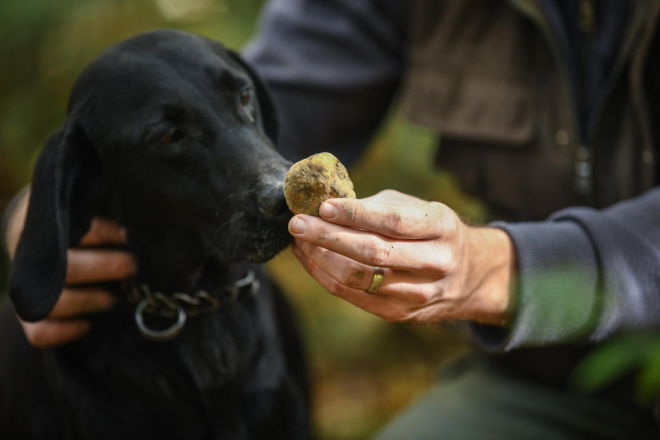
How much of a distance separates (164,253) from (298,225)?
64 cm

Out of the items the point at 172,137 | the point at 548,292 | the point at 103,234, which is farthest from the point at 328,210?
the point at 103,234

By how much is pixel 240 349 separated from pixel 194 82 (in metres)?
0.74

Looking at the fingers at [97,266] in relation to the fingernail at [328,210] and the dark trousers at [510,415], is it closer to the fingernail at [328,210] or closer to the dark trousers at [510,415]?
the fingernail at [328,210]

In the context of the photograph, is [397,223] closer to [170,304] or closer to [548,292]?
[548,292]

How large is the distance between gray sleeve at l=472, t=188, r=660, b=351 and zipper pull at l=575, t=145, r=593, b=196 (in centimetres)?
41

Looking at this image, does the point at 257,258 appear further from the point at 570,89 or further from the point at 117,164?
the point at 570,89

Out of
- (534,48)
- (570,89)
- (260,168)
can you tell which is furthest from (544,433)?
(260,168)

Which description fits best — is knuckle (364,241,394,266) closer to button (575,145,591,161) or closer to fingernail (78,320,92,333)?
fingernail (78,320,92,333)

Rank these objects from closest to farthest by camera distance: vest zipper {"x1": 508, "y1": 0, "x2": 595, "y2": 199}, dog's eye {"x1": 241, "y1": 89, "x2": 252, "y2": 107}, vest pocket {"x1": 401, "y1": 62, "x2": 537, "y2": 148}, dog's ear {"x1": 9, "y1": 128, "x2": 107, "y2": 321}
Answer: dog's ear {"x1": 9, "y1": 128, "x2": 107, "y2": 321} → dog's eye {"x1": 241, "y1": 89, "x2": 252, "y2": 107} → vest zipper {"x1": 508, "y1": 0, "x2": 595, "y2": 199} → vest pocket {"x1": 401, "y1": 62, "x2": 537, "y2": 148}

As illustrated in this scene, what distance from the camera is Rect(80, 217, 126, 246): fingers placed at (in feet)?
5.44

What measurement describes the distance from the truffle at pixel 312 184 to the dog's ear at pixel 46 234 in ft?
1.98

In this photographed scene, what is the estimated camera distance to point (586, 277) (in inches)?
59.9

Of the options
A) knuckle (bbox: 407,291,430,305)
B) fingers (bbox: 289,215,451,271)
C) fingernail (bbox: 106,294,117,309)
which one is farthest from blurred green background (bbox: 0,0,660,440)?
fingers (bbox: 289,215,451,271)

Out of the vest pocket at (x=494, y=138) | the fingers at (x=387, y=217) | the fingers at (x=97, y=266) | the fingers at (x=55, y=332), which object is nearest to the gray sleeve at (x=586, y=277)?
the fingers at (x=387, y=217)
